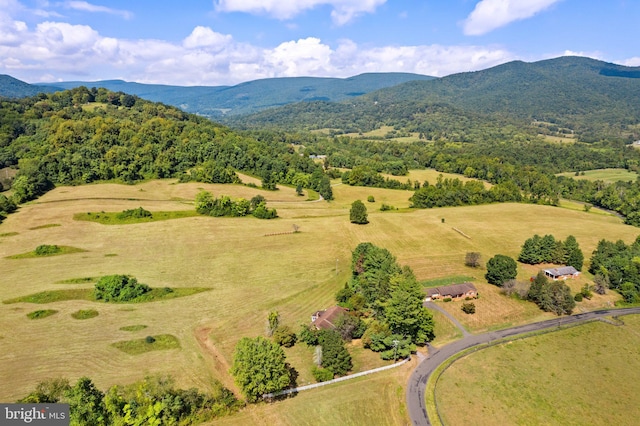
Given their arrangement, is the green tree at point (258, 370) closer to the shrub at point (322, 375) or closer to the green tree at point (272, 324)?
the shrub at point (322, 375)

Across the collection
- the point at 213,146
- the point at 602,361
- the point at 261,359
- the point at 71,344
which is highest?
the point at 213,146

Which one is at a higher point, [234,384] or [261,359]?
[261,359]

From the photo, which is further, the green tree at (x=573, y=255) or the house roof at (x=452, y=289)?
the green tree at (x=573, y=255)

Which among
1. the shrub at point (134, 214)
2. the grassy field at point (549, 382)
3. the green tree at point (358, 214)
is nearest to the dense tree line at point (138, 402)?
the grassy field at point (549, 382)

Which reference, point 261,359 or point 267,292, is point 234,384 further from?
point 267,292

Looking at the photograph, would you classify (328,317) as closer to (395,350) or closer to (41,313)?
(395,350)

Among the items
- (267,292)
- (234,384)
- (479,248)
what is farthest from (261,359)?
(479,248)
